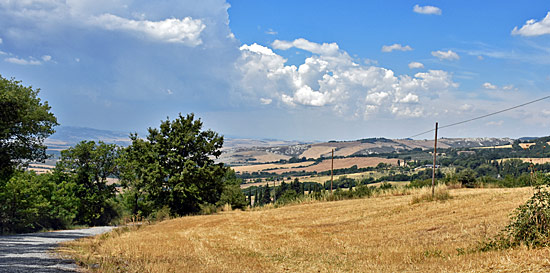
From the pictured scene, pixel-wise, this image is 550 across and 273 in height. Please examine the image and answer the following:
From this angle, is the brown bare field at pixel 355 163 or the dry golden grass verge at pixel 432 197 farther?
the brown bare field at pixel 355 163

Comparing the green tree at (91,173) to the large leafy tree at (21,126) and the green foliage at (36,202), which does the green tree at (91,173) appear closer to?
the green foliage at (36,202)

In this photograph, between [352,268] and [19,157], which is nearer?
[352,268]

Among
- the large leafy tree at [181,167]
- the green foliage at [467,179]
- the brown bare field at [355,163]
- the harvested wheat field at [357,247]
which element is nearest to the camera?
the harvested wheat field at [357,247]

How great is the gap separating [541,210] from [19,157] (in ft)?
101

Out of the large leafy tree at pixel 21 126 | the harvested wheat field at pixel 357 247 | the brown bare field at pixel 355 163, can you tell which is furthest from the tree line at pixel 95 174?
the brown bare field at pixel 355 163

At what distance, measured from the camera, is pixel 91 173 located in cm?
5953

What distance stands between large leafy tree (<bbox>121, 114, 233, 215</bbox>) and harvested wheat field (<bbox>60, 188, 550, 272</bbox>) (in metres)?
19.7

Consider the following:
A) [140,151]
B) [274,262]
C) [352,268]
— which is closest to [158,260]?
[274,262]

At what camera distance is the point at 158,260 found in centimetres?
1291

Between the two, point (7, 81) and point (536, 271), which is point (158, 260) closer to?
point (536, 271)

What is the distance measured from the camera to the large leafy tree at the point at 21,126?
23.8 m

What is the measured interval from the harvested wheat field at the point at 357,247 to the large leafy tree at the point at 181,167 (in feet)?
64.7

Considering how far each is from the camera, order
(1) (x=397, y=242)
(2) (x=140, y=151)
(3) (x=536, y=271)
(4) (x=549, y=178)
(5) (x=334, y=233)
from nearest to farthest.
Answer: (3) (x=536, y=271) < (4) (x=549, y=178) < (1) (x=397, y=242) < (5) (x=334, y=233) < (2) (x=140, y=151)

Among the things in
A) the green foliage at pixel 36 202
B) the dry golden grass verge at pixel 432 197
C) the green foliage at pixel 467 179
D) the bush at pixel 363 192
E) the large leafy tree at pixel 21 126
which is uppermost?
the large leafy tree at pixel 21 126
